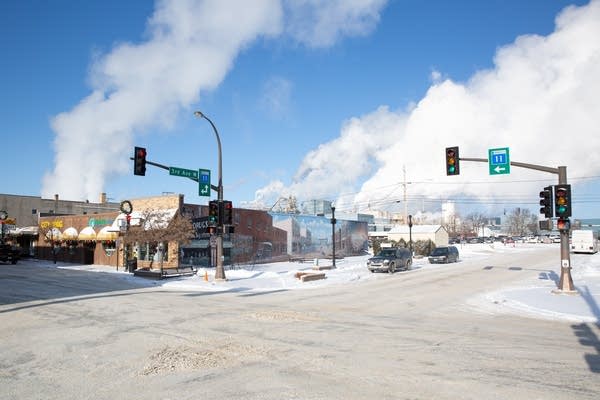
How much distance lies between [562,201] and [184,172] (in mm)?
18828

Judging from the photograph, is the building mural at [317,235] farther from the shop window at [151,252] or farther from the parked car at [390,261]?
the parked car at [390,261]

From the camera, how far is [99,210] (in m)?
93.2

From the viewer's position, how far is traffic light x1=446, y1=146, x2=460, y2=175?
73.4 feet

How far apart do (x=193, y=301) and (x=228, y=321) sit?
5.41m

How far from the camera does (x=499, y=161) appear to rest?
2127cm

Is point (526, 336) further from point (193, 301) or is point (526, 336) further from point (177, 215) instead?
point (177, 215)

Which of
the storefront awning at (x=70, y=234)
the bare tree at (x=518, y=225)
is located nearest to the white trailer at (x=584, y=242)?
the storefront awning at (x=70, y=234)

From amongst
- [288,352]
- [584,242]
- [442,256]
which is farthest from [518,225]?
[288,352]

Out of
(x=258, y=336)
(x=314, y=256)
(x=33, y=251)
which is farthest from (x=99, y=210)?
(x=258, y=336)

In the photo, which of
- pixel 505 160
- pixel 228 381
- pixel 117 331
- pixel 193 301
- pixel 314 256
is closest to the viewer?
pixel 228 381

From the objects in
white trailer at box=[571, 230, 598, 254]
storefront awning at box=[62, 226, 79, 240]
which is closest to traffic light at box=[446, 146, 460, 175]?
storefront awning at box=[62, 226, 79, 240]

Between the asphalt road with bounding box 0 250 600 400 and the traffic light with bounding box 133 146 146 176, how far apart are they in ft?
24.5

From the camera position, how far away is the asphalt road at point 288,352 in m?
7.04

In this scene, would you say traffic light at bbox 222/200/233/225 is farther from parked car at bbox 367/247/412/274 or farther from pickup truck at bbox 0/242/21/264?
pickup truck at bbox 0/242/21/264
